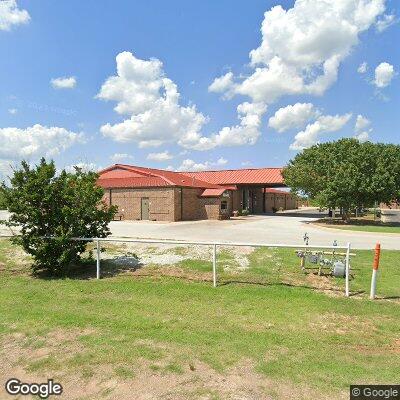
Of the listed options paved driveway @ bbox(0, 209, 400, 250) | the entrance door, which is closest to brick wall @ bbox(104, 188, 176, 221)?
the entrance door

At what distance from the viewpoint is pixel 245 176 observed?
139 ft

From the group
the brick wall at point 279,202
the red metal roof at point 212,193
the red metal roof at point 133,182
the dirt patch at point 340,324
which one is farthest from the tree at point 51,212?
the brick wall at point 279,202

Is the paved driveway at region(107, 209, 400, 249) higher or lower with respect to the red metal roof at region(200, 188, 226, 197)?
lower

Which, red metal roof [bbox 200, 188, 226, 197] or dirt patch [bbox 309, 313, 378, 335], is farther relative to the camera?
red metal roof [bbox 200, 188, 226, 197]

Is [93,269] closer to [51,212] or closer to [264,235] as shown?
[51,212]

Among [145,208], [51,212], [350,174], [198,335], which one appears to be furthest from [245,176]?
[198,335]

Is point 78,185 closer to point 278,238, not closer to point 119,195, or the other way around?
point 278,238

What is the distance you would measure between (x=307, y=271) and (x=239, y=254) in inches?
121

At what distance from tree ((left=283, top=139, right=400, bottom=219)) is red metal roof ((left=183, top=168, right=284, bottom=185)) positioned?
367 inches

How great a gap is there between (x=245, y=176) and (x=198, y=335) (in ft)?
124

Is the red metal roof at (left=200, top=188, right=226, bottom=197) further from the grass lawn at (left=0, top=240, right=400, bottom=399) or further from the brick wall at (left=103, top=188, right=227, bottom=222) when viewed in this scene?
the grass lawn at (left=0, top=240, right=400, bottom=399)

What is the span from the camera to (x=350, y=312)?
6.57 meters

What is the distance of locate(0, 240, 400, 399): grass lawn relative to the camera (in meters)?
4.05

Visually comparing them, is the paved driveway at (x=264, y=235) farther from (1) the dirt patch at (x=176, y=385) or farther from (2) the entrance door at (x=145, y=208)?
(1) the dirt patch at (x=176, y=385)
